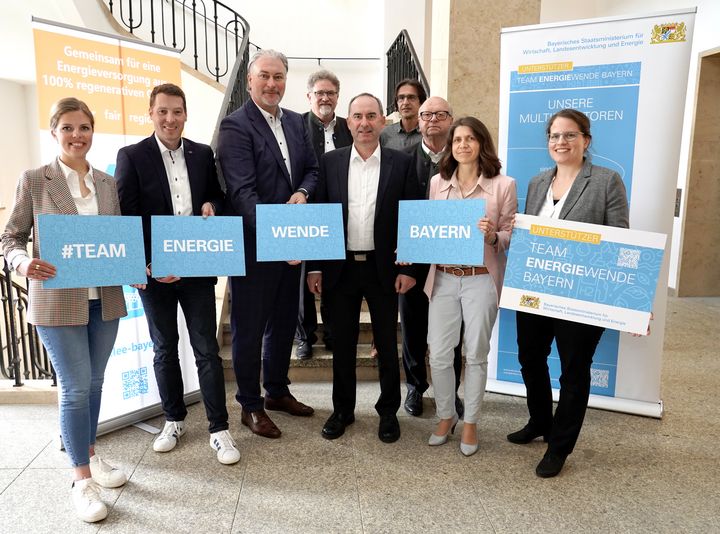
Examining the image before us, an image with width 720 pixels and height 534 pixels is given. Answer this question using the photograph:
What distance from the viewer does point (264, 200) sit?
2.53 meters

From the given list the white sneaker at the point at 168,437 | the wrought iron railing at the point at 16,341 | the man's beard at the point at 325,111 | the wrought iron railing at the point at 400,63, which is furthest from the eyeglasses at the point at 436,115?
the wrought iron railing at the point at 16,341

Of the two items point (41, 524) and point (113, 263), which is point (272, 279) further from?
point (41, 524)

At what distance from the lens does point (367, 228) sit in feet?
8.32

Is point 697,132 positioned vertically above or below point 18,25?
below

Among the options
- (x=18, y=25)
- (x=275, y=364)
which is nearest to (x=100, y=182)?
(x=275, y=364)

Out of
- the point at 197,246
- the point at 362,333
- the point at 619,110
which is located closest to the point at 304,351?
the point at 362,333

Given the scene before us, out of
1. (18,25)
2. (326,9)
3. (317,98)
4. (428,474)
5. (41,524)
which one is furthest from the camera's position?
(326,9)

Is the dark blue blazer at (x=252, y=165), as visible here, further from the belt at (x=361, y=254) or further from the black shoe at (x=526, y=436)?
the black shoe at (x=526, y=436)

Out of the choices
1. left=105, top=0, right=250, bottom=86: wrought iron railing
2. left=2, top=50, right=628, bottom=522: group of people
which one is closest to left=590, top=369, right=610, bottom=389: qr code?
left=2, top=50, right=628, bottom=522: group of people

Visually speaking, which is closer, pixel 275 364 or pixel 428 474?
pixel 428 474

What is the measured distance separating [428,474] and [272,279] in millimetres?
1173

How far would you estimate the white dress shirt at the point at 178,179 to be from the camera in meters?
2.37

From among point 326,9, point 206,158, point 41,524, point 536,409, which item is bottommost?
point 41,524

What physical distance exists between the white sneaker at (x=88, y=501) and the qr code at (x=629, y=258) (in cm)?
230
